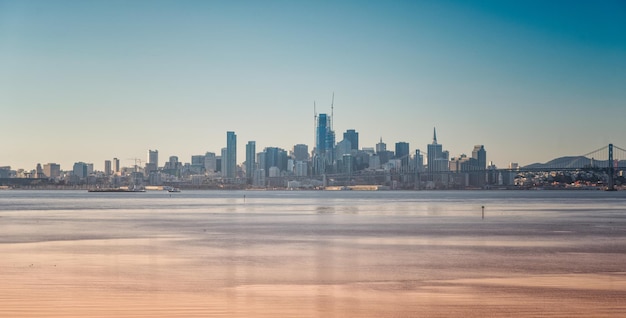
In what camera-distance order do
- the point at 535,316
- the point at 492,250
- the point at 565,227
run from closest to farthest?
the point at 535,316
the point at 492,250
the point at 565,227

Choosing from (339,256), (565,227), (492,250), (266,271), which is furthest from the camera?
(565,227)

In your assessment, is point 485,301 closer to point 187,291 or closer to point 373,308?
point 373,308

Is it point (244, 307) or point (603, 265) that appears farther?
point (603, 265)

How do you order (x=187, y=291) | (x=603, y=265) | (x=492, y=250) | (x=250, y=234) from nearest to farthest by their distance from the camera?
1. (x=187, y=291)
2. (x=603, y=265)
3. (x=492, y=250)
4. (x=250, y=234)

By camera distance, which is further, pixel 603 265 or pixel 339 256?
pixel 339 256

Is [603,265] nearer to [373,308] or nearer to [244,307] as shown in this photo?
[373,308]

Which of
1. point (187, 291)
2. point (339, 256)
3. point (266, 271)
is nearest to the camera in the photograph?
point (187, 291)

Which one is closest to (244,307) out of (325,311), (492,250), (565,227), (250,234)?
(325,311)

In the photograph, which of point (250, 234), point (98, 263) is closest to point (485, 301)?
point (98, 263)
